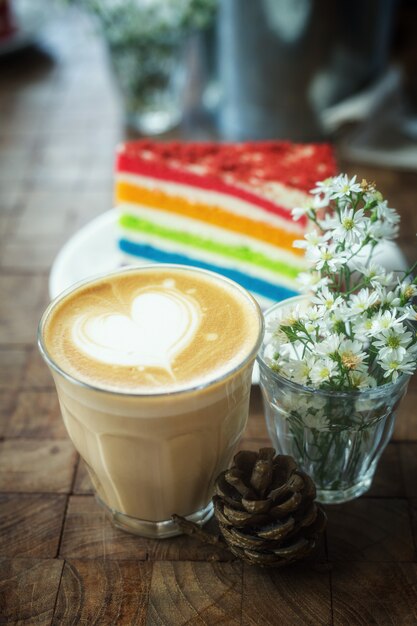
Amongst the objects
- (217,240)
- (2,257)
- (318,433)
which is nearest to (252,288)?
(217,240)

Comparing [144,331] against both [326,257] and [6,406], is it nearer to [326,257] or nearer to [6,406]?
[326,257]

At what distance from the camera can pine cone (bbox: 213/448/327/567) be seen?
0.94 m

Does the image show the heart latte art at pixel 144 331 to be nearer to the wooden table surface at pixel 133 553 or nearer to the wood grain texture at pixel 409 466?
the wooden table surface at pixel 133 553

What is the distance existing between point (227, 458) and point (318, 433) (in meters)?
0.13

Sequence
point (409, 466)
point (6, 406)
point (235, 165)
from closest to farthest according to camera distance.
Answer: point (409, 466)
point (6, 406)
point (235, 165)

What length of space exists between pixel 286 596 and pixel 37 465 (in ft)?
1.37

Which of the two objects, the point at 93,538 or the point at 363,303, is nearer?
the point at 363,303

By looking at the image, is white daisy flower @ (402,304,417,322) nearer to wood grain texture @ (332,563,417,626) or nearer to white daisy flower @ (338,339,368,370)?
white daisy flower @ (338,339,368,370)

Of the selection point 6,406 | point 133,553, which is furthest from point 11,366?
point 133,553

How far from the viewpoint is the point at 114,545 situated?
1.05 metres

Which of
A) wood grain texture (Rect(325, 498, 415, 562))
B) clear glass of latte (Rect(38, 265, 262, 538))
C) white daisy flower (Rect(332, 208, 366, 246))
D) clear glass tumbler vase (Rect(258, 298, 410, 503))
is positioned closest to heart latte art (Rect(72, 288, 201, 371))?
clear glass of latte (Rect(38, 265, 262, 538))

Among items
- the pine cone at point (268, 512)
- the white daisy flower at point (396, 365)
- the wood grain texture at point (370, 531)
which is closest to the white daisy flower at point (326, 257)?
the white daisy flower at point (396, 365)

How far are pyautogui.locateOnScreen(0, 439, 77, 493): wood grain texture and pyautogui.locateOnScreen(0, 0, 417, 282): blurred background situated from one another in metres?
0.64

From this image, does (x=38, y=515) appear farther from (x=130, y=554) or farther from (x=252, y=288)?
(x=252, y=288)
